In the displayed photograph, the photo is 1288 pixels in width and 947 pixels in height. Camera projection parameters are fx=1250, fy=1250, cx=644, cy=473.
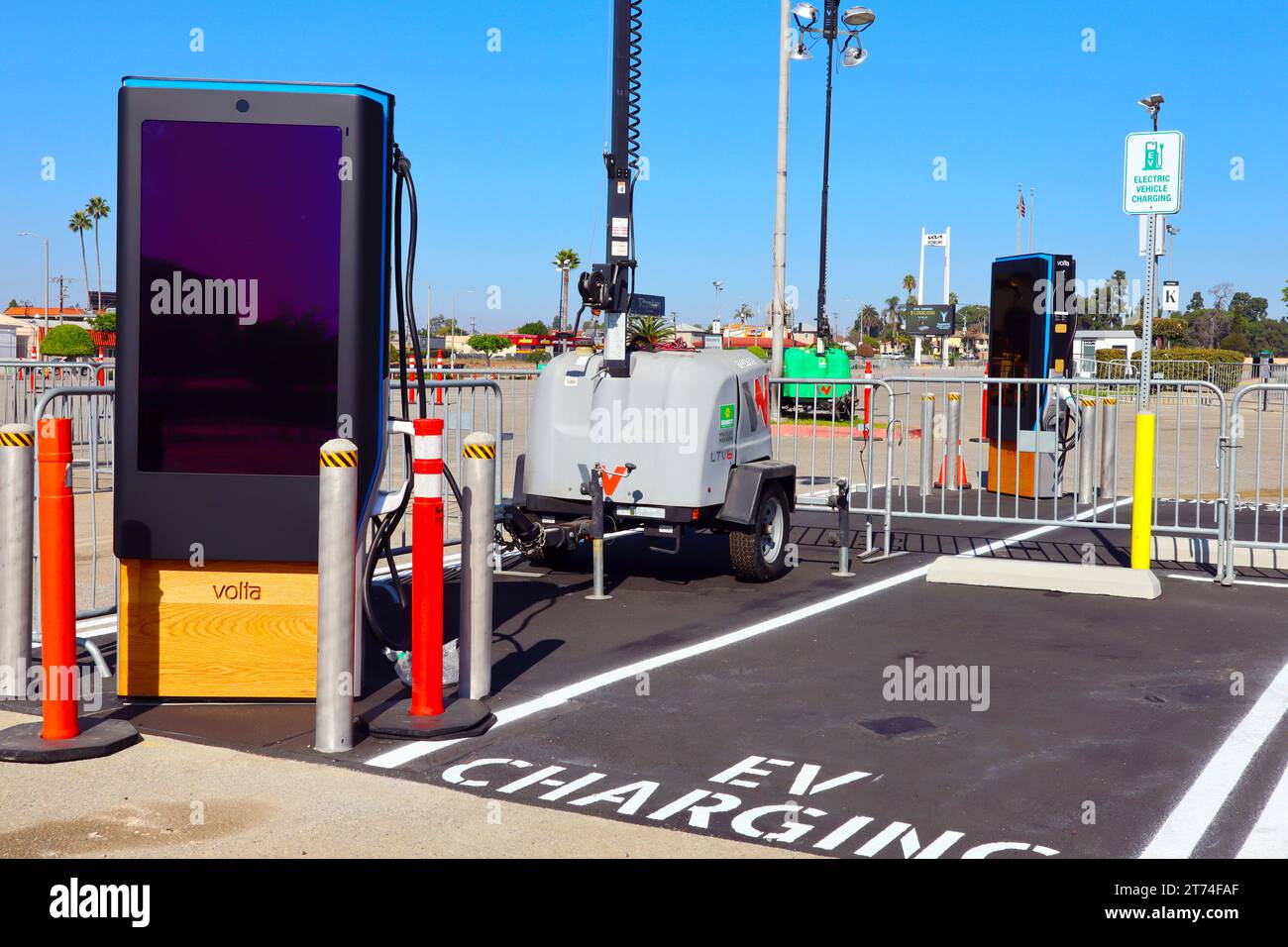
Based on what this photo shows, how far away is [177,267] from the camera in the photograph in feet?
19.8

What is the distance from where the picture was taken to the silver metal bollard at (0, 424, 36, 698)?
587 cm

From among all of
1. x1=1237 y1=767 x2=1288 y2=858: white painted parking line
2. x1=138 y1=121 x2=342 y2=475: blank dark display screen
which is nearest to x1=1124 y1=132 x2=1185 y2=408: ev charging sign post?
x1=1237 y1=767 x2=1288 y2=858: white painted parking line

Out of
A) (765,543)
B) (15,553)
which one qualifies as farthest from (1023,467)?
(15,553)

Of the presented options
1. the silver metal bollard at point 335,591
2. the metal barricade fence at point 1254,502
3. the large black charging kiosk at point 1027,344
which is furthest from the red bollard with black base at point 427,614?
the large black charging kiosk at point 1027,344

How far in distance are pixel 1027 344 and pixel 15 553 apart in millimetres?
12663

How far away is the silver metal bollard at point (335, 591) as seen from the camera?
552cm

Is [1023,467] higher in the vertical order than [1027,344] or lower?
lower

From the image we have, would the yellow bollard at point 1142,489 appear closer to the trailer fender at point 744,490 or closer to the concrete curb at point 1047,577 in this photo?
the concrete curb at point 1047,577

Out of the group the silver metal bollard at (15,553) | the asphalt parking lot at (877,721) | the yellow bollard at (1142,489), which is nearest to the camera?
the asphalt parking lot at (877,721)

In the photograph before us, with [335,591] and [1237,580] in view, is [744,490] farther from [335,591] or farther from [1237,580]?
[335,591]

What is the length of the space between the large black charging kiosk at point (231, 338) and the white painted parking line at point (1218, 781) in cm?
391

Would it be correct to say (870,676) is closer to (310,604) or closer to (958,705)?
(958,705)

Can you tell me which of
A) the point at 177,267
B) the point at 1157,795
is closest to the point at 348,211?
the point at 177,267

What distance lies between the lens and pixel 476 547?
627cm
